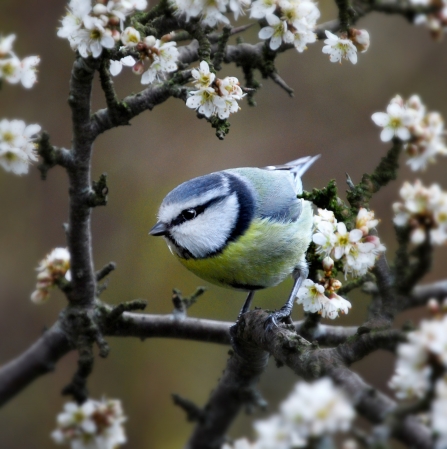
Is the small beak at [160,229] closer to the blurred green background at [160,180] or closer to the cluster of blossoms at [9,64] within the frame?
the cluster of blossoms at [9,64]

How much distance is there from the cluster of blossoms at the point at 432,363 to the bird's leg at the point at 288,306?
695 mm

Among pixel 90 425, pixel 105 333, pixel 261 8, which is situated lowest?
pixel 90 425

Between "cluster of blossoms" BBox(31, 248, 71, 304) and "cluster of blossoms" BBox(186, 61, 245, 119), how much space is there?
620 millimetres

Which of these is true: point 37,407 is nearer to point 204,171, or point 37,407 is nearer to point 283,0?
point 204,171

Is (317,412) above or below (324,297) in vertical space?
below

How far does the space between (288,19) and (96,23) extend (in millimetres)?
402

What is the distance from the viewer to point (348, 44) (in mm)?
1324

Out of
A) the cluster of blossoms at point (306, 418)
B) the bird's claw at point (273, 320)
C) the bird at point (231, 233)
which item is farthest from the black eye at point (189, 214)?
the cluster of blossoms at point (306, 418)

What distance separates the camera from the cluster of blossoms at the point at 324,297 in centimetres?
127

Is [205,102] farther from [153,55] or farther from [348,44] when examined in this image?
[348,44]

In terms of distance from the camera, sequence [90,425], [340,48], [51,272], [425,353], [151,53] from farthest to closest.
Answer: [51,272], [340,48], [151,53], [90,425], [425,353]

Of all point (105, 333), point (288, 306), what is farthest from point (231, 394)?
point (105, 333)

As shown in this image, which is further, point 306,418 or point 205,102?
point 205,102

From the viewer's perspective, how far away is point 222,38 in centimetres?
138
